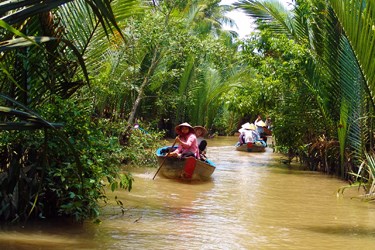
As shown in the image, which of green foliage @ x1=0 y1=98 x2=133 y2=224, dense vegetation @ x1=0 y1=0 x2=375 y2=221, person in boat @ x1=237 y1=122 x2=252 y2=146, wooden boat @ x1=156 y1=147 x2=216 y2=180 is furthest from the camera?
person in boat @ x1=237 y1=122 x2=252 y2=146

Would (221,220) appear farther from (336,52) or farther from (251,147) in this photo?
(251,147)

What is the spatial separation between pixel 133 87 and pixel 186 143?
3.31 m

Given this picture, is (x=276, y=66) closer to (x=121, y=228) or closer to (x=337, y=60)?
(x=337, y=60)

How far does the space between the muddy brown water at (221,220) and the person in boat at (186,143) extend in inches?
22.8

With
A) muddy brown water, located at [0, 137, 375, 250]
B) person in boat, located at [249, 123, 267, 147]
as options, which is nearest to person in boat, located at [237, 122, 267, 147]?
person in boat, located at [249, 123, 267, 147]

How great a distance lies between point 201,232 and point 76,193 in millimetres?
1526

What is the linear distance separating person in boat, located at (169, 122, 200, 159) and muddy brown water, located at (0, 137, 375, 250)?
0.58 meters

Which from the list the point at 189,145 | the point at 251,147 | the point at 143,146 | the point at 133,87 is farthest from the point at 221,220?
the point at 251,147

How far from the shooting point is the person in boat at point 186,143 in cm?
1152

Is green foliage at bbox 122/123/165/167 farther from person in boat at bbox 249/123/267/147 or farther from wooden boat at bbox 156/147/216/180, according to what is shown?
person in boat at bbox 249/123/267/147

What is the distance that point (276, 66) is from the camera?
44.2 feet

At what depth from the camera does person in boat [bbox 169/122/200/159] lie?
11.5m

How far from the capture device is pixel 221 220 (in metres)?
7.57

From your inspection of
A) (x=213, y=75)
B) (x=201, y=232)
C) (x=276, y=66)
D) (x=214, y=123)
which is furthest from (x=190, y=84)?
(x=201, y=232)
